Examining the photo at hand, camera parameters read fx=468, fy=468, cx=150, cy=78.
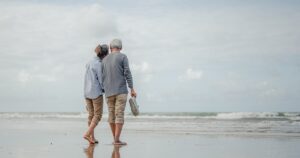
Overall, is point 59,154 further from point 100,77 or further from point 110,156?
point 100,77

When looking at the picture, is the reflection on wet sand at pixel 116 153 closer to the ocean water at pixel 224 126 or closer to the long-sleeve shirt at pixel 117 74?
the long-sleeve shirt at pixel 117 74

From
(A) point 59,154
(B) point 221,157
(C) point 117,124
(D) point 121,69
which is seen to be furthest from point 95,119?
(B) point 221,157

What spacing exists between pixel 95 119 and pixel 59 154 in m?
1.87

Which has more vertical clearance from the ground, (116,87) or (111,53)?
(111,53)

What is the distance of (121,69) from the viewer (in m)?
8.12

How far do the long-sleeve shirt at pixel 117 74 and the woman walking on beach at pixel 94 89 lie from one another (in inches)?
10.8

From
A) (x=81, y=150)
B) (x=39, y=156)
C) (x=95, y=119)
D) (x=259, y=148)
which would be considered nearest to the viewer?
(x=39, y=156)

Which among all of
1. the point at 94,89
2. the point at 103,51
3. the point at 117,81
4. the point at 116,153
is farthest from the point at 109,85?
the point at 116,153

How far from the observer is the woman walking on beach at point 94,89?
833cm

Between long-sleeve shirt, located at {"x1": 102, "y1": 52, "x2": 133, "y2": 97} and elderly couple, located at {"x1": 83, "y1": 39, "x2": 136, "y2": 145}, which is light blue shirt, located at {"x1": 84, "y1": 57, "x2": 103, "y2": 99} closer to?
elderly couple, located at {"x1": 83, "y1": 39, "x2": 136, "y2": 145}

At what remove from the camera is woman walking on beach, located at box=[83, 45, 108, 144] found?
8.33 meters

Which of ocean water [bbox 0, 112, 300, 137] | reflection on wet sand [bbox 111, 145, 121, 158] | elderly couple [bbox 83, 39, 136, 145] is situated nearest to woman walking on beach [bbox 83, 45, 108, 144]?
elderly couple [bbox 83, 39, 136, 145]

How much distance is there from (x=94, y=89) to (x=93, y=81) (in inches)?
5.8

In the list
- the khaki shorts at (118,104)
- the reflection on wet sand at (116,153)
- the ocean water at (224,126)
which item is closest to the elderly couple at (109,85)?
the khaki shorts at (118,104)
